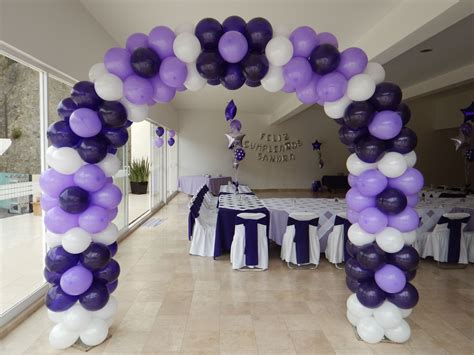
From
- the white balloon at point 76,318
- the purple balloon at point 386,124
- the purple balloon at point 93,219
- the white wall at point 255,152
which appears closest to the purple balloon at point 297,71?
the purple balloon at point 386,124

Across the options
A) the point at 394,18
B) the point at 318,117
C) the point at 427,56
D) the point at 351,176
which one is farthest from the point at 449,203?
the point at 318,117

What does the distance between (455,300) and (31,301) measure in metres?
4.28

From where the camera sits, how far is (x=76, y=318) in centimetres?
237

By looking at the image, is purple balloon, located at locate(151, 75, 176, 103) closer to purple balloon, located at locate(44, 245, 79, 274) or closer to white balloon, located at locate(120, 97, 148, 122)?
white balloon, located at locate(120, 97, 148, 122)

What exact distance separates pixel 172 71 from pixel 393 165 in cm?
180

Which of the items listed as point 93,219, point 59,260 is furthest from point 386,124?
point 59,260

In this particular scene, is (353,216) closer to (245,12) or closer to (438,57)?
(245,12)

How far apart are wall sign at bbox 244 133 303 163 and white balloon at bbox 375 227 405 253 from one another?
1031cm

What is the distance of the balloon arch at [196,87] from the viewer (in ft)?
7.53

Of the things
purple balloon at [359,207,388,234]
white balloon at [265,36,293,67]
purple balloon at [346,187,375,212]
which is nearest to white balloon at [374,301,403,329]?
purple balloon at [359,207,388,234]

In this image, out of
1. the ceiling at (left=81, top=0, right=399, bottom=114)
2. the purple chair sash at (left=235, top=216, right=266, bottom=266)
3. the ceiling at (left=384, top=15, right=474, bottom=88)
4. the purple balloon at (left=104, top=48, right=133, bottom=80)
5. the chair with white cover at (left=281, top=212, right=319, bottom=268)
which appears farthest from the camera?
the ceiling at (left=384, top=15, right=474, bottom=88)

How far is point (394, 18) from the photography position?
12.1 ft

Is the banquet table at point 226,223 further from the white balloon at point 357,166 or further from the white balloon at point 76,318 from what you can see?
the white balloon at point 76,318

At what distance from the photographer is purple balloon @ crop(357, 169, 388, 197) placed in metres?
2.39
